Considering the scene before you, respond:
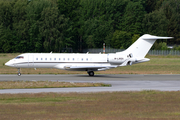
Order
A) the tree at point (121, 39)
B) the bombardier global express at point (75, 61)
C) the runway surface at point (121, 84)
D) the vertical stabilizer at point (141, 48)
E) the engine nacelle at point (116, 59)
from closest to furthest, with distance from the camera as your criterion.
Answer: the runway surface at point (121, 84), the bombardier global express at point (75, 61), the engine nacelle at point (116, 59), the vertical stabilizer at point (141, 48), the tree at point (121, 39)

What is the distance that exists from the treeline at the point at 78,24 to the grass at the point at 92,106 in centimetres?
7094

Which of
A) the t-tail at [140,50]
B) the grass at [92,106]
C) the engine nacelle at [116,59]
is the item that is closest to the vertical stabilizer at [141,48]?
the t-tail at [140,50]

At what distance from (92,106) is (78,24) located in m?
89.1

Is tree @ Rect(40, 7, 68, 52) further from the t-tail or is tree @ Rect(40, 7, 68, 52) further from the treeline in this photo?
the t-tail

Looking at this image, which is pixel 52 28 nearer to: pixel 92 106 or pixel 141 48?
pixel 141 48

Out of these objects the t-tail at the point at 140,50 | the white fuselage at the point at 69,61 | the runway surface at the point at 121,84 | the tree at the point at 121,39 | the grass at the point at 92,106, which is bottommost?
the runway surface at the point at 121,84

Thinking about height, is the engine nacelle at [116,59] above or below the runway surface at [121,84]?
above

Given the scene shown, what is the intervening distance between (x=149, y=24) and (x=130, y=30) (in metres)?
7.01

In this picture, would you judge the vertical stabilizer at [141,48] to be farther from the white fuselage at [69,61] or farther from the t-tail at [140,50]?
the white fuselage at [69,61]

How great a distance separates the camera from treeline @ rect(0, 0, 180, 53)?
89.9 m

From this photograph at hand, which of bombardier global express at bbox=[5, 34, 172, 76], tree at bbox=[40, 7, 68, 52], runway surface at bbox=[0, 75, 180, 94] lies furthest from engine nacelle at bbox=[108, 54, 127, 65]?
tree at bbox=[40, 7, 68, 52]

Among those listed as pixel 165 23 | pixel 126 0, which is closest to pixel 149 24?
pixel 165 23

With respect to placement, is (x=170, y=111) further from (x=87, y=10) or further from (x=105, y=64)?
(x=87, y=10)

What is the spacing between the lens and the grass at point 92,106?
520 inches
